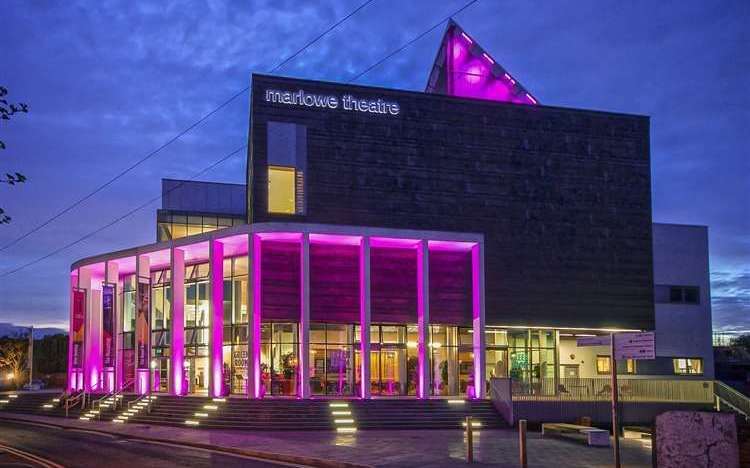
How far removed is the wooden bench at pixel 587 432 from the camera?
1055 inches

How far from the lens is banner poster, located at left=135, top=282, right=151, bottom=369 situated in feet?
134

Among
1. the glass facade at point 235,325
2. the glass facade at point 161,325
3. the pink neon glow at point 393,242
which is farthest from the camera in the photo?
the glass facade at point 161,325

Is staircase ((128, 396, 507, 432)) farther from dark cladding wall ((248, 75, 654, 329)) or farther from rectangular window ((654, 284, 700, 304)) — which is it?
rectangular window ((654, 284, 700, 304))

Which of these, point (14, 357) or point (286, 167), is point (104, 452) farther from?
point (14, 357)

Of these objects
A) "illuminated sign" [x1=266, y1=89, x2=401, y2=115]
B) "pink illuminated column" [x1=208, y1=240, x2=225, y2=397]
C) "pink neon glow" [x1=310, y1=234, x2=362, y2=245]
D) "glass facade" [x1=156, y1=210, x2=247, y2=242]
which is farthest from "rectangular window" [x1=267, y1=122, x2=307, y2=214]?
"glass facade" [x1=156, y1=210, x2=247, y2=242]

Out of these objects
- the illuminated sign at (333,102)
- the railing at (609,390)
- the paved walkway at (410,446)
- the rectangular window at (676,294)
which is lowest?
the paved walkway at (410,446)

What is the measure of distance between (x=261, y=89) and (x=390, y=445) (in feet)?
74.6

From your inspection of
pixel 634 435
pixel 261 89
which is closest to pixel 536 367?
pixel 634 435

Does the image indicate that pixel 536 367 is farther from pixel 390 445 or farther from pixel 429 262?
pixel 390 445

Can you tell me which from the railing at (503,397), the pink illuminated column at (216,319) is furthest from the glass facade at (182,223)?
the railing at (503,397)

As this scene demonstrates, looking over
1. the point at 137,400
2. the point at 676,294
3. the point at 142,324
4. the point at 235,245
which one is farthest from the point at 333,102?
the point at 676,294

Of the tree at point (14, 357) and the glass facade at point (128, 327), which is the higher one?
the glass facade at point (128, 327)

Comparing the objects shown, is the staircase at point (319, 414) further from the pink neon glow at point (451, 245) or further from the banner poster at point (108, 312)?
the pink neon glow at point (451, 245)

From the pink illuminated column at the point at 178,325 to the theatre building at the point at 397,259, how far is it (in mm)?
106
